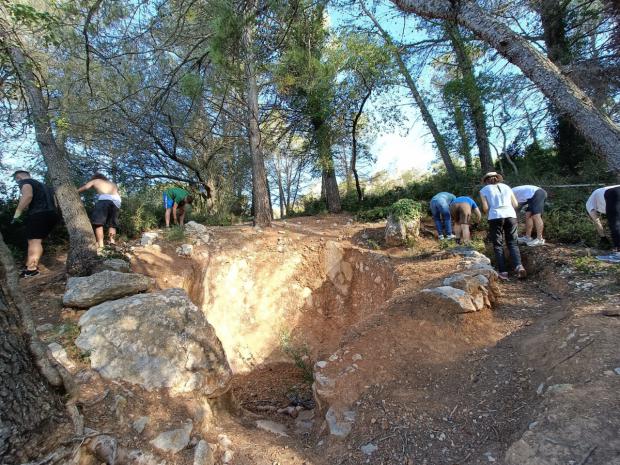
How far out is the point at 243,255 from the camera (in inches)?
240

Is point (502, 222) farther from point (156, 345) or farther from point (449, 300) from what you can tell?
point (156, 345)

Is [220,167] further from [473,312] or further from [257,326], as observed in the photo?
[473,312]

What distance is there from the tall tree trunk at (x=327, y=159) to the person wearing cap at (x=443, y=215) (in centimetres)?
427

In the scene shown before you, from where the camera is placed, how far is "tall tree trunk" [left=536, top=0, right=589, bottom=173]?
7.56 meters

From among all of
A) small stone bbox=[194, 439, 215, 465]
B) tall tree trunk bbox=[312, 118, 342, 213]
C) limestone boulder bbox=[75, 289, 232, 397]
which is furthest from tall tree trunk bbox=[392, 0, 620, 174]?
tall tree trunk bbox=[312, 118, 342, 213]

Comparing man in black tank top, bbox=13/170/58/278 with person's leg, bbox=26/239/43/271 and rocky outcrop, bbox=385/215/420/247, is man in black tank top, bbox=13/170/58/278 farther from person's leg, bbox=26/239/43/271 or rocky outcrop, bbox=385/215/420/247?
rocky outcrop, bbox=385/215/420/247

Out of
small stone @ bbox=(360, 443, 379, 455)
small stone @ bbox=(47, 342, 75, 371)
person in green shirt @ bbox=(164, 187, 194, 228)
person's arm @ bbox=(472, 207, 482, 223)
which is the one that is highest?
person in green shirt @ bbox=(164, 187, 194, 228)

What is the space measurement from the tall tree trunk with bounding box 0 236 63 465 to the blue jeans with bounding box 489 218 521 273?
5157 mm

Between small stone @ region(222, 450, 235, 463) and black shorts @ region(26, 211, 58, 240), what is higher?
black shorts @ region(26, 211, 58, 240)

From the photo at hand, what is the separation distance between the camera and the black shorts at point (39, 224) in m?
5.04

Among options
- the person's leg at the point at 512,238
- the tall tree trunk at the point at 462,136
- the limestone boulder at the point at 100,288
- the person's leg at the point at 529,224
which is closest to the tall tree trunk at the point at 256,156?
the limestone boulder at the point at 100,288

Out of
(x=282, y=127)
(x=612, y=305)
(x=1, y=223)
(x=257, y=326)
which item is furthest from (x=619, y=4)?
(x=1, y=223)

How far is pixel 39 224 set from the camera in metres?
5.11

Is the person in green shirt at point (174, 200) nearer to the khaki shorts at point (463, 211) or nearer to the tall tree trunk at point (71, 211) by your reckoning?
the tall tree trunk at point (71, 211)
